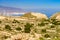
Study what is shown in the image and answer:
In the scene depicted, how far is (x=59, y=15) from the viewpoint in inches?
2003

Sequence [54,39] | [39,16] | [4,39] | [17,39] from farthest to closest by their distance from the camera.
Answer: [39,16], [54,39], [4,39], [17,39]

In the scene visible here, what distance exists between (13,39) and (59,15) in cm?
3364

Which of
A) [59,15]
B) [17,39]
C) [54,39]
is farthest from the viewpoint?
[59,15]

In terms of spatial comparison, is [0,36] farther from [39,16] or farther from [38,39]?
[39,16]

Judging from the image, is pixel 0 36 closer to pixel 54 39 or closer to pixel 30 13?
pixel 54 39


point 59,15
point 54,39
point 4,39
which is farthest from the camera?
point 59,15

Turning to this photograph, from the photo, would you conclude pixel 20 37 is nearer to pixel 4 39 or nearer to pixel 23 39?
pixel 23 39

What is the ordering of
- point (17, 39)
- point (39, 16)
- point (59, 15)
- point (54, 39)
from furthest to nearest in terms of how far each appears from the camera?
point (39, 16) → point (59, 15) → point (54, 39) → point (17, 39)

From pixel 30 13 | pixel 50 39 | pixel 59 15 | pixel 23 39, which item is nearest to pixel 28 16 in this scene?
pixel 30 13

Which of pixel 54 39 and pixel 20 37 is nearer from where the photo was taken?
pixel 20 37

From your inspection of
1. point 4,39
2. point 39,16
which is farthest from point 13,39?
point 39,16

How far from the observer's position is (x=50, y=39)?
944 inches

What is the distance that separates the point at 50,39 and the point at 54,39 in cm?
50

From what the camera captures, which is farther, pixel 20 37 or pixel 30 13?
pixel 30 13
